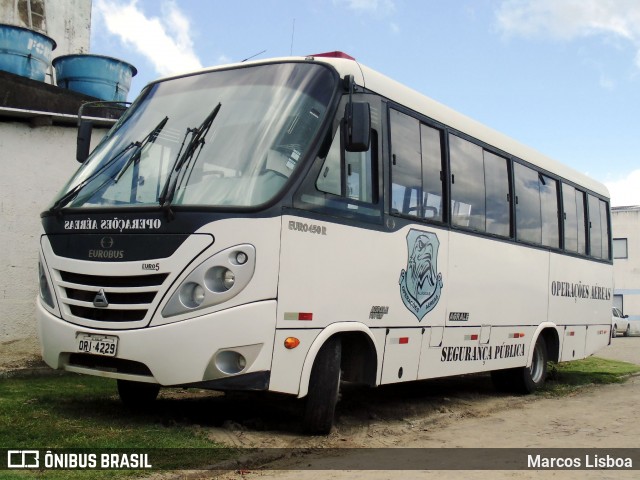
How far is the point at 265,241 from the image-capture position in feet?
21.2

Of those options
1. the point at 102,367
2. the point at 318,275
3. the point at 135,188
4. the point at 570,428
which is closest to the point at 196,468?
the point at 102,367

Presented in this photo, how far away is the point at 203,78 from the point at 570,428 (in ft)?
17.1

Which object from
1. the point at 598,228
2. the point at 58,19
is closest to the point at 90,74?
the point at 58,19

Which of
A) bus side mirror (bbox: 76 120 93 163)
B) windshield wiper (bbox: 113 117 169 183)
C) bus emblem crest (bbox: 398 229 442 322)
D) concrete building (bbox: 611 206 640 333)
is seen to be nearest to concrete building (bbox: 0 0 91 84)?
bus side mirror (bbox: 76 120 93 163)

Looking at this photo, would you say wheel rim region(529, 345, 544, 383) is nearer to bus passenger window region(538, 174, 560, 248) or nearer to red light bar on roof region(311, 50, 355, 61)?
bus passenger window region(538, 174, 560, 248)

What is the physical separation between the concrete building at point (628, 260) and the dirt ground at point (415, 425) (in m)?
39.0

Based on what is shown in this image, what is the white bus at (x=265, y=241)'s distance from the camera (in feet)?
20.9

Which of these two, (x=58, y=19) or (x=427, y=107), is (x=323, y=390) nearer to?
(x=427, y=107)

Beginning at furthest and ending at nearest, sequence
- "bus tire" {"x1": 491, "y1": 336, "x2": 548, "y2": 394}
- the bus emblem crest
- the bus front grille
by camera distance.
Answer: "bus tire" {"x1": 491, "y1": 336, "x2": 548, "y2": 394} < the bus emblem crest < the bus front grille

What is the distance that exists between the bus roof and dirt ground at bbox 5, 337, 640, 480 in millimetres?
3314

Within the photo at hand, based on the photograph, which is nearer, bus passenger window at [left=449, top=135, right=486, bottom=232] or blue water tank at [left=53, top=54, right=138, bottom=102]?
bus passenger window at [left=449, top=135, right=486, bottom=232]

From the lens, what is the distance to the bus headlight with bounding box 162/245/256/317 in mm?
6301

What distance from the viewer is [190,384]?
642 centimetres

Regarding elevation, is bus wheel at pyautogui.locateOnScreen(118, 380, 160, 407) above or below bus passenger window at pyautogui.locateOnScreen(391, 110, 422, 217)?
below
